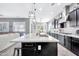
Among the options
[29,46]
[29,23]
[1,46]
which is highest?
[29,23]

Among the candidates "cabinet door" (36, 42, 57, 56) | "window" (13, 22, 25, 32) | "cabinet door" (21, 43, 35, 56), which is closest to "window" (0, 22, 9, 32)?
"window" (13, 22, 25, 32)

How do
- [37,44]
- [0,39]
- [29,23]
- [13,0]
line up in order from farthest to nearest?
1. [29,23]
2. [0,39]
3. [37,44]
4. [13,0]

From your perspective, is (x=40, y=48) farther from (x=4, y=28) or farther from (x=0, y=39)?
(x=4, y=28)

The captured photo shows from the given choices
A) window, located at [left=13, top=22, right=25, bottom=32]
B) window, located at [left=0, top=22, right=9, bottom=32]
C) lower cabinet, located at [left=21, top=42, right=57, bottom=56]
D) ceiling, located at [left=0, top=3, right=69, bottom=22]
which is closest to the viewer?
lower cabinet, located at [left=21, top=42, right=57, bottom=56]

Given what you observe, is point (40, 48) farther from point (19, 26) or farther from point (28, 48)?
point (19, 26)

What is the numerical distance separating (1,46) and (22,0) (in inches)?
115

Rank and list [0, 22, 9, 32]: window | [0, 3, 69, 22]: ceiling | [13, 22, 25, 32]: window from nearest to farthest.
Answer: [0, 3, 69, 22]: ceiling < [0, 22, 9, 32]: window < [13, 22, 25, 32]: window

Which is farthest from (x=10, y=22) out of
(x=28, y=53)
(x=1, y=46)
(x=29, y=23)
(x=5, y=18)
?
(x=28, y=53)

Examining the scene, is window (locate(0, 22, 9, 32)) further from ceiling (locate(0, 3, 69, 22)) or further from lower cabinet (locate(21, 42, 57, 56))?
lower cabinet (locate(21, 42, 57, 56))

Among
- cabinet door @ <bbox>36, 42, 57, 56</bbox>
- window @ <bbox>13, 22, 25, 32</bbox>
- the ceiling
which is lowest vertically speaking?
cabinet door @ <bbox>36, 42, 57, 56</bbox>

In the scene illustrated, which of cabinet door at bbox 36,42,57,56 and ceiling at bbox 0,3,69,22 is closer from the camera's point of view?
cabinet door at bbox 36,42,57,56

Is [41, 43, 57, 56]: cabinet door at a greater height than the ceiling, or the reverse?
the ceiling

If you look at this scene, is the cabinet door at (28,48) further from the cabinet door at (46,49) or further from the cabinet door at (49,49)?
the cabinet door at (49,49)

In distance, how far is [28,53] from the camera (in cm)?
278
